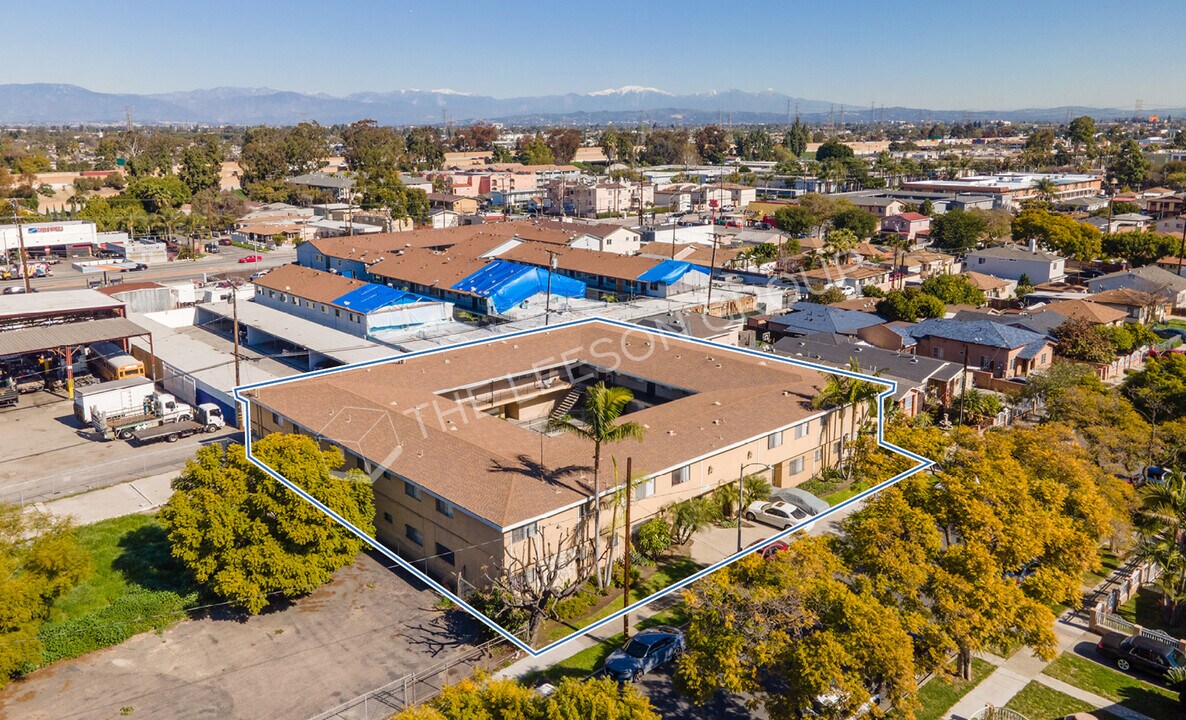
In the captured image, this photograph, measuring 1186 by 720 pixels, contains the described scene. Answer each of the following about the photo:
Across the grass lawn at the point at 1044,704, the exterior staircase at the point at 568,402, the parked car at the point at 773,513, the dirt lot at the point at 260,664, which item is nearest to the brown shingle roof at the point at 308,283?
the exterior staircase at the point at 568,402

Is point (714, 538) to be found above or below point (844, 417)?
below

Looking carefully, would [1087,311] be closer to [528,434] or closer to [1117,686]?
[1117,686]

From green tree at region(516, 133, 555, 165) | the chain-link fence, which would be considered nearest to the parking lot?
the chain-link fence

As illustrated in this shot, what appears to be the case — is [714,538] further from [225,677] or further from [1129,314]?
[1129,314]

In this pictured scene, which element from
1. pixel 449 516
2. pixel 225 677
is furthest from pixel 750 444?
Answer: pixel 225 677

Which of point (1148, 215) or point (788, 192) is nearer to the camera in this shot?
point (1148, 215)

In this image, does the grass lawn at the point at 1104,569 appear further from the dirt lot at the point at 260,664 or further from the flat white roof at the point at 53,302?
the flat white roof at the point at 53,302
